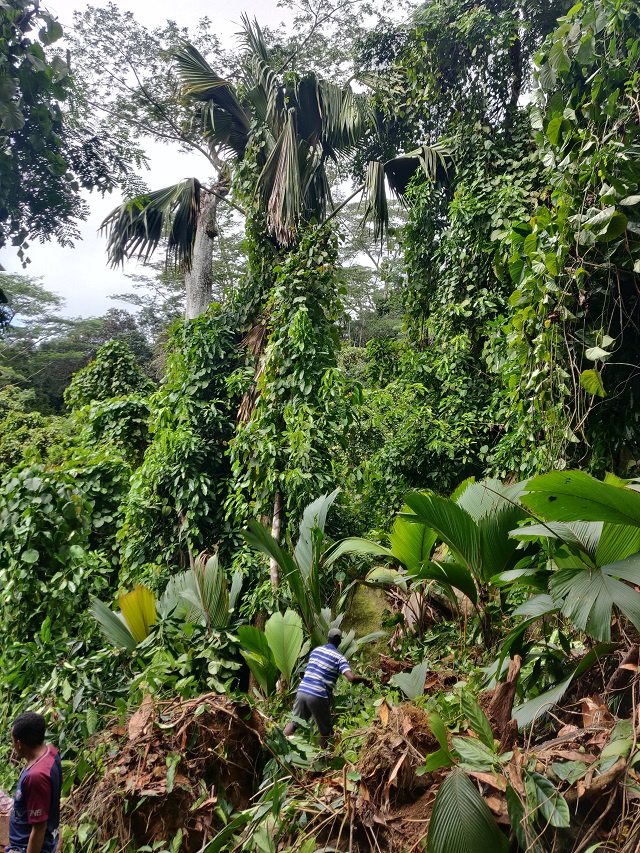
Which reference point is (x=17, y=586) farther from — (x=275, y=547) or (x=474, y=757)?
(x=474, y=757)

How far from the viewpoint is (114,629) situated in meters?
4.21

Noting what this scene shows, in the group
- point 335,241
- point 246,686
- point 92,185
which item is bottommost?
point 246,686

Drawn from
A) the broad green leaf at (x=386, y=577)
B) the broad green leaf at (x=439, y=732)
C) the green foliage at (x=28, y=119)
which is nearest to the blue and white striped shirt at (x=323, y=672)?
the broad green leaf at (x=386, y=577)

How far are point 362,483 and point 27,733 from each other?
5.06 meters

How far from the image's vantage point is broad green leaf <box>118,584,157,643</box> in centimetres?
420

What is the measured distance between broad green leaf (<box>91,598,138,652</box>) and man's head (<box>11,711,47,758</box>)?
1359mm

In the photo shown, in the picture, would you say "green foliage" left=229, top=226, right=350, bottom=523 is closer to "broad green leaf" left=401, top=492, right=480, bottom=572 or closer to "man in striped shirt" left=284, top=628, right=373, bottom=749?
"man in striped shirt" left=284, top=628, right=373, bottom=749

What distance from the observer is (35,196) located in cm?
350

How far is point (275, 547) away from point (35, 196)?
8.55 feet

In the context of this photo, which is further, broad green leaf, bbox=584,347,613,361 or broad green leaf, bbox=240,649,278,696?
broad green leaf, bbox=240,649,278,696

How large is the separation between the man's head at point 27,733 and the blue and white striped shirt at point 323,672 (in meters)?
1.58

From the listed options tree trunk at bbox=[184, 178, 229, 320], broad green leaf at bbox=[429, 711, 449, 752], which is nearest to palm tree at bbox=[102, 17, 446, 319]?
tree trunk at bbox=[184, 178, 229, 320]

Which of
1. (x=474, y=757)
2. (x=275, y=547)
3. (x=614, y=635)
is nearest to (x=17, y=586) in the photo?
(x=275, y=547)

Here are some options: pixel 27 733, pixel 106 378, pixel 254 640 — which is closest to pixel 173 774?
pixel 27 733
